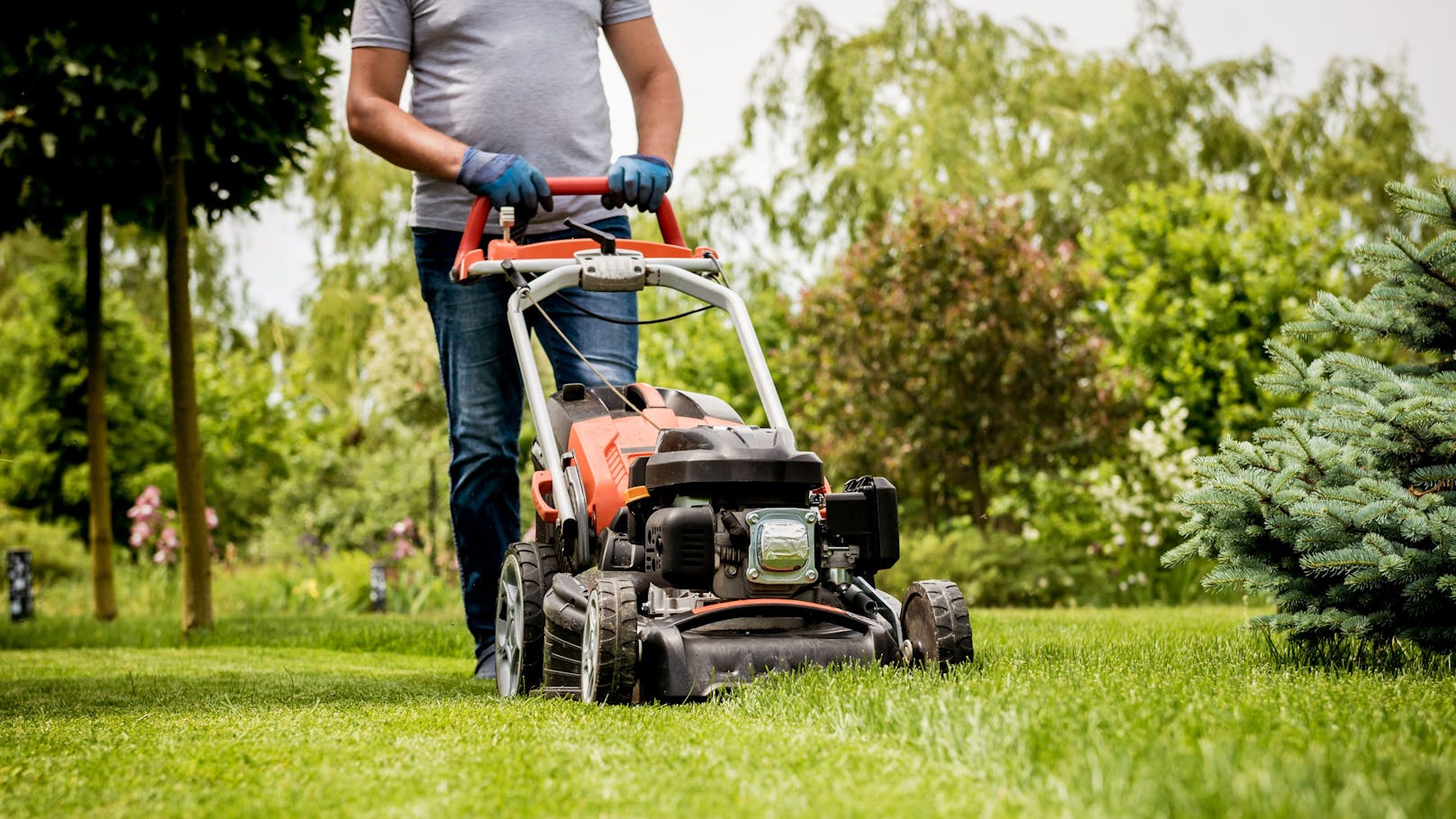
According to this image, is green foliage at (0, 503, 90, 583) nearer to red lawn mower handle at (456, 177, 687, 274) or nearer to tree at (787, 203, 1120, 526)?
tree at (787, 203, 1120, 526)

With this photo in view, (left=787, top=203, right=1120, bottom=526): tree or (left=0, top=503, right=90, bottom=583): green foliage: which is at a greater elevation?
(left=787, top=203, right=1120, bottom=526): tree

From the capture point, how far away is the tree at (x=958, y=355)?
32.2 ft

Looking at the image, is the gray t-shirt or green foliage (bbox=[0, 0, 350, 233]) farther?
green foliage (bbox=[0, 0, 350, 233])

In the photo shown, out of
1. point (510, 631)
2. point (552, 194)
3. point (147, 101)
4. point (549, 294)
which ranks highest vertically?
point (147, 101)

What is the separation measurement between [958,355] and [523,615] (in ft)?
21.7

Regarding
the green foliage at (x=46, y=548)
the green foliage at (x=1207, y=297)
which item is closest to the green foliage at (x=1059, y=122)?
the green foliage at (x=1207, y=297)

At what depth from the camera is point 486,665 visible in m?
4.23

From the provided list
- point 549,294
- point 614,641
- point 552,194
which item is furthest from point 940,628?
point 552,194

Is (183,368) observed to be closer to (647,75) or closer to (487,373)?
(487,373)

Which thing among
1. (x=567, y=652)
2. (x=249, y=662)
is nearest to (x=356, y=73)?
(x=567, y=652)

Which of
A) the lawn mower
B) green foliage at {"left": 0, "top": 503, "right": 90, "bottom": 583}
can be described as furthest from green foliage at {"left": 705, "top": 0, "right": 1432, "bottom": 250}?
the lawn mower

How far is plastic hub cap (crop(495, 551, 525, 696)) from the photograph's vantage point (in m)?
3.59

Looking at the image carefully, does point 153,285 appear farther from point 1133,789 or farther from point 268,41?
point 1133,789

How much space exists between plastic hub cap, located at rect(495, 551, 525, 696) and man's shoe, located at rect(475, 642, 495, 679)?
10.5 inches
